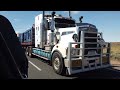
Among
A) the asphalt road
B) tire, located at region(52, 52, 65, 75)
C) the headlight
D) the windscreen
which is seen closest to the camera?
the asphalt road

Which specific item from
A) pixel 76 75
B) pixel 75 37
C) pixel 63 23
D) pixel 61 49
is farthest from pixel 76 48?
pixel 63 23

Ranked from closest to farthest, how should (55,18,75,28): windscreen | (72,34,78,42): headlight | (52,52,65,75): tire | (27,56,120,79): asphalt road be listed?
(27,56,120,79): asphalt road
(52,52,65,75): tire
(72,34,78,42): headlight
(55,18,75,28): windscreen

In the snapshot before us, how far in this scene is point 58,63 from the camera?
9.64 metres

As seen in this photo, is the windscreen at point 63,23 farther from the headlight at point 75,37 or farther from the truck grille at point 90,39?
the truck grille at point 90,39

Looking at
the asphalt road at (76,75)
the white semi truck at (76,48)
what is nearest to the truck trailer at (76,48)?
the white semi truck at (76,48)

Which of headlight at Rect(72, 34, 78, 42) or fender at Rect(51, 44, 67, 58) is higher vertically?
headlight at Rect(72, 34, 78, 42)

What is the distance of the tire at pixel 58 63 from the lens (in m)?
9.30

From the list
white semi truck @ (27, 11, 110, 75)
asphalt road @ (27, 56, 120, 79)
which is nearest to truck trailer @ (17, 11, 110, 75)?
white semi truck @ (27, 11, 110, 75)

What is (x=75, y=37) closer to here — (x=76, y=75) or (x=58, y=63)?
(x=58, y=63)

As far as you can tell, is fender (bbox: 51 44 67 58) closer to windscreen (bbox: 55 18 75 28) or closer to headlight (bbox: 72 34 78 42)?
headlight (bbox: 72 34 78 42)

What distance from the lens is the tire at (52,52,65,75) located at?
930 cm

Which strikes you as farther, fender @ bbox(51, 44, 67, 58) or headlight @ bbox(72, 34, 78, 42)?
headlight @ bbox(72, 34, 78, 42)
